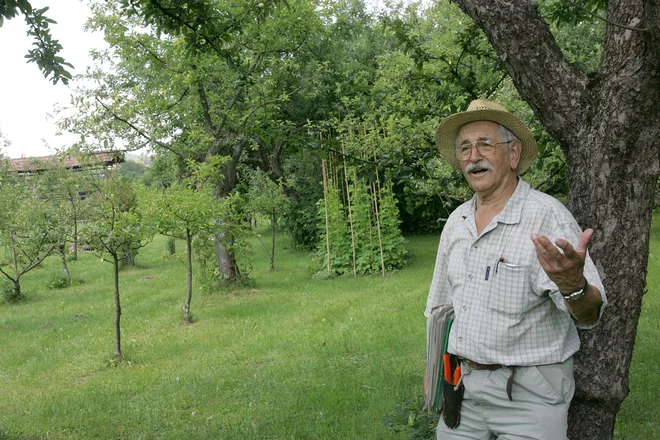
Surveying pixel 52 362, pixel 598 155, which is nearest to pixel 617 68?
pixel 598 155

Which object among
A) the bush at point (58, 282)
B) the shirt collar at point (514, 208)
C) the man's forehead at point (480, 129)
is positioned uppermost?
the man's forehead at point (480, 129)

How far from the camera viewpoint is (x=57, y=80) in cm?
443

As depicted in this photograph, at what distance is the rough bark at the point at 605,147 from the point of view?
242cm

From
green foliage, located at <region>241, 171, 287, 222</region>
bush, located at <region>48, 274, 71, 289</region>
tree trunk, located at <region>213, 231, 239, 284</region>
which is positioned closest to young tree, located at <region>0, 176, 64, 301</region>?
bush, located at <region>48, 274, 71, 289</region>

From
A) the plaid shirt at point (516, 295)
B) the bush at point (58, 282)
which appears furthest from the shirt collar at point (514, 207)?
the bush at point (58, 282)

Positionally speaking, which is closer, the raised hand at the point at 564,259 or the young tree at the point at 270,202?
the raised hand at the point at 564,259

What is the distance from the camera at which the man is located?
89.2 inches

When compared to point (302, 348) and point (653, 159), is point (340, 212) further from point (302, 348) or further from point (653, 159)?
point (653, 159)

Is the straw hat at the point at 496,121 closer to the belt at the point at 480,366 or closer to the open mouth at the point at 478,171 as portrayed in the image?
the open mouth at the point at 478,171

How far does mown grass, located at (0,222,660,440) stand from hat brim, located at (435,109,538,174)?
2.60 m

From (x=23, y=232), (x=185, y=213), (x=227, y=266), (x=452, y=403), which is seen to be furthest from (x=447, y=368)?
(x=23, y=232)

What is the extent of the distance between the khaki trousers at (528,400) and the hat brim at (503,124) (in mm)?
923

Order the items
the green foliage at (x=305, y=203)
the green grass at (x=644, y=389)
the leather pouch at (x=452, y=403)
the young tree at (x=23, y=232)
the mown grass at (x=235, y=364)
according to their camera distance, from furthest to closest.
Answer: the green foliage at (x=305, y=203) → the young tree at (x=23, y=232) → the mown grass at (x=235, y=364) → the green grass at (x=644, y=389) → the leather pouch at (x=452, y=403)

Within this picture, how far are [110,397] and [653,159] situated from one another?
554cm
